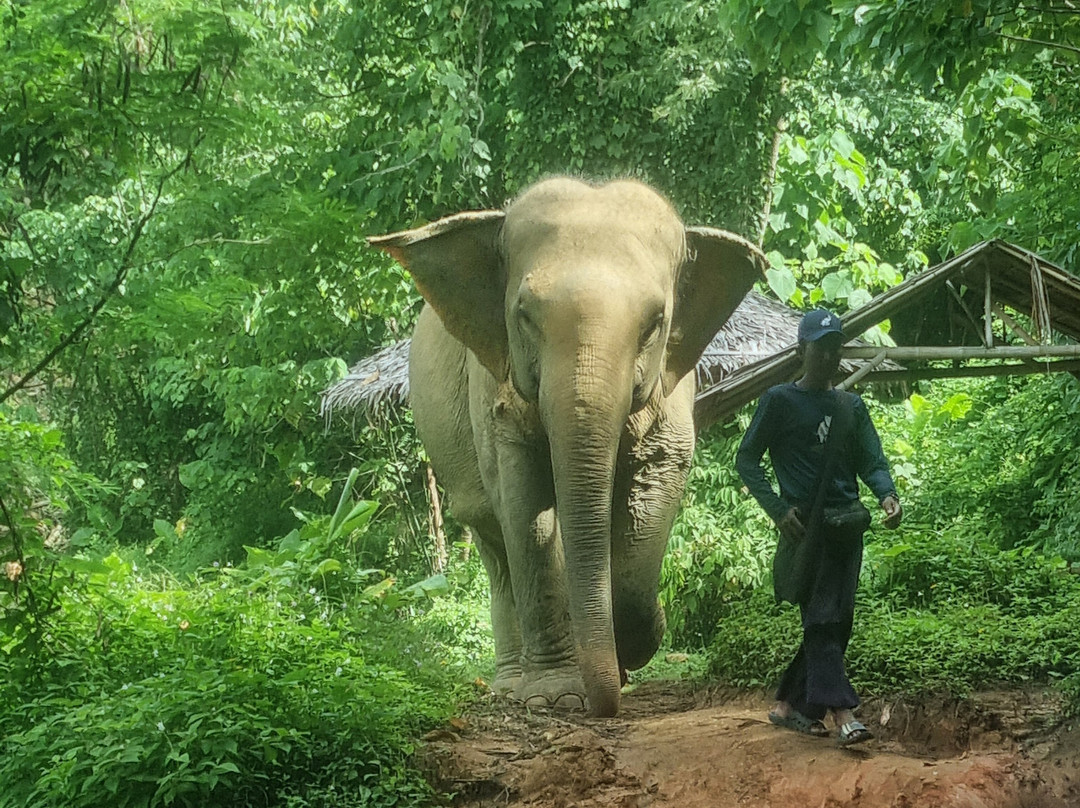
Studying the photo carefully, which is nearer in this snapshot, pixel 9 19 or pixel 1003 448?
pixel 9 19

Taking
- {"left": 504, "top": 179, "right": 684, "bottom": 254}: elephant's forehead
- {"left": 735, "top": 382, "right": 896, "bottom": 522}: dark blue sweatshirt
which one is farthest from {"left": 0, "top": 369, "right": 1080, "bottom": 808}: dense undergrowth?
{"left": 504, "top": 179, "right": 684, "bottom": 254}: elephant's forehead

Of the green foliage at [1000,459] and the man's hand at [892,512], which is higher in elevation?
the green foliage at [1000,459]

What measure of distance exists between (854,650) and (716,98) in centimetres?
684

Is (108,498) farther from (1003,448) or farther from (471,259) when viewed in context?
(471,259)

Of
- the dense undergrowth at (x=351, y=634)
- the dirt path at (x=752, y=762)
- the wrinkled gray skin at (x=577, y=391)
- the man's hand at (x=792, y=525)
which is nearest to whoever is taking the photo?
the dirt path at (x=752, y=762)

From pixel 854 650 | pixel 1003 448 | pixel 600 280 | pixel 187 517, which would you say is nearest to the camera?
pixel 600 280

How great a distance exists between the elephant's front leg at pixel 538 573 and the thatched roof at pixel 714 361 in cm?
369

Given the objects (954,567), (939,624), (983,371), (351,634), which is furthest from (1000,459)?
(351,634)

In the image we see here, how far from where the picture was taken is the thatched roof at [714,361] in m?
10.7

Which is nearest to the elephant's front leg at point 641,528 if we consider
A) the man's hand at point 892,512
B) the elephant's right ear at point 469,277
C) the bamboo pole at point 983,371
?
the elephant's right ear at point 469,277

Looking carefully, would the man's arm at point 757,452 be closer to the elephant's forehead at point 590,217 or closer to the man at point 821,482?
the man at point 821,482

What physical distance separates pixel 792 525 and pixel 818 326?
816 mm

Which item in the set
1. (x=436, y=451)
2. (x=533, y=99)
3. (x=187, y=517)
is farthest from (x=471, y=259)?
(x=187, y=517)

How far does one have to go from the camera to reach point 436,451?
7.89 metres
